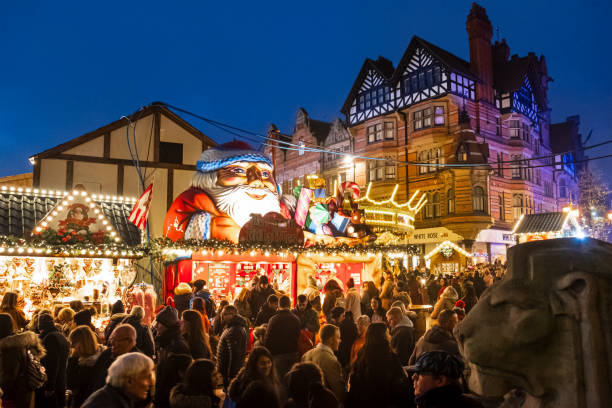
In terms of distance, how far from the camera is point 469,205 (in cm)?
3356

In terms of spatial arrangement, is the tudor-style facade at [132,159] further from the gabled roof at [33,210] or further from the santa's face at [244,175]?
the santa's face at [244,175]

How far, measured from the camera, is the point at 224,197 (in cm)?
1811

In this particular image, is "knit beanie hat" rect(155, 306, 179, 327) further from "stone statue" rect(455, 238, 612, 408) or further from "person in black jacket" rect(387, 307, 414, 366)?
"stone statue" rect(455, 238, 612, 408)

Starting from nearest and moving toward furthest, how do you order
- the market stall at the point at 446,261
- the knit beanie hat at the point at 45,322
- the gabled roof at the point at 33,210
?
the knit beanie hat at the point at 45,322 < the gabled roof at the point at 33,210 < the market stall at the point at 446,261

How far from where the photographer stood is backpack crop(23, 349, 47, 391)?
5385mm

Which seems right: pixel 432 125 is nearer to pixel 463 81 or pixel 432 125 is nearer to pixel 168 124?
pixel 463 81

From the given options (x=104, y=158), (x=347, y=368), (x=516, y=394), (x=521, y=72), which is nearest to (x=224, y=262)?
(x=104, y=158)

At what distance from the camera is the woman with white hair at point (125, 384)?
364 cm

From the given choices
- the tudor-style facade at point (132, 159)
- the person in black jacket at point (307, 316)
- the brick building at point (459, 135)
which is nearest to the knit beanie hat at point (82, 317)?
the person in black jacket at point (307, 316)

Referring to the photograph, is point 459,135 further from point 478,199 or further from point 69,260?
point 69,260

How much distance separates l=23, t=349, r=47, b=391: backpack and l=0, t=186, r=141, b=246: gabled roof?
401 inches

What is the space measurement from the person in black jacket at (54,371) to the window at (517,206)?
35.2m

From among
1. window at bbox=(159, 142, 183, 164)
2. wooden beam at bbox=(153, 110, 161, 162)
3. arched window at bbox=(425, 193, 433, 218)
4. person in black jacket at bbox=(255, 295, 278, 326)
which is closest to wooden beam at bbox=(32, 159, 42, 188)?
wooden beam at bbox=(153, 110, 161, 162)

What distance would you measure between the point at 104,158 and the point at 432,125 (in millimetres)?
21877
